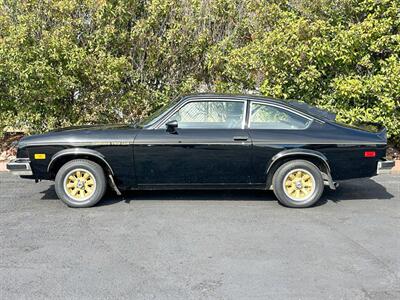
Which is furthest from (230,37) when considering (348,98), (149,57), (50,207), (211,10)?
(50,207)

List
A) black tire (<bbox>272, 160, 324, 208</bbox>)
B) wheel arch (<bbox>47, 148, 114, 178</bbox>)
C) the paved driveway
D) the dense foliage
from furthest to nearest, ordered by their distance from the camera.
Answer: the dense foliage, black tire (<bbox>272, 160, 324, 208</bbox>), wheel arch (<bbox>47, 148, 114, 178</bbox>), the paved driveway

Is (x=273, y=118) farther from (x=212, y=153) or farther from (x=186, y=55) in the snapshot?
(x=186, y=55)

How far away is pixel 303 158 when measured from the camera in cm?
573

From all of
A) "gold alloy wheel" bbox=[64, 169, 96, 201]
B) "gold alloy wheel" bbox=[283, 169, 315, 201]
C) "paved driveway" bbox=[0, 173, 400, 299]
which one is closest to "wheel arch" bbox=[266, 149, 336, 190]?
"gold alloy wheel" bbox=[283, 169, 315, 201]

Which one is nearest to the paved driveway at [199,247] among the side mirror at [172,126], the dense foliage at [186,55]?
the side mirror at [172,126]

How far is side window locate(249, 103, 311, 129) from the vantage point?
5754 mm

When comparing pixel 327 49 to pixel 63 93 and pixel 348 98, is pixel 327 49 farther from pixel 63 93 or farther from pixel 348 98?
pixel 63 93

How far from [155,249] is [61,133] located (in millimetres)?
2254

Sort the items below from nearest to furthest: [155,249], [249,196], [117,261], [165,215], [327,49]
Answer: [117,261], [155,249], [165,215], [249,196], [327,49]

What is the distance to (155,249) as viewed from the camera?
14.3 ft

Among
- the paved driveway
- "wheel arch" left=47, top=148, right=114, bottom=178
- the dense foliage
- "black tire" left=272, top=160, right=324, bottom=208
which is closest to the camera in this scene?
the paved driveway

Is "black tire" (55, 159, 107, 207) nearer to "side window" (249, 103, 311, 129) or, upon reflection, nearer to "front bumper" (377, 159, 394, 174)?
"side window" (249, 103, 311, 129)

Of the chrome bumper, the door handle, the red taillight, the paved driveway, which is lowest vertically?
the paved driveway

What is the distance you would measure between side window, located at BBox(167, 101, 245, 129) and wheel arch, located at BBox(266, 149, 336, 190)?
67 cm
